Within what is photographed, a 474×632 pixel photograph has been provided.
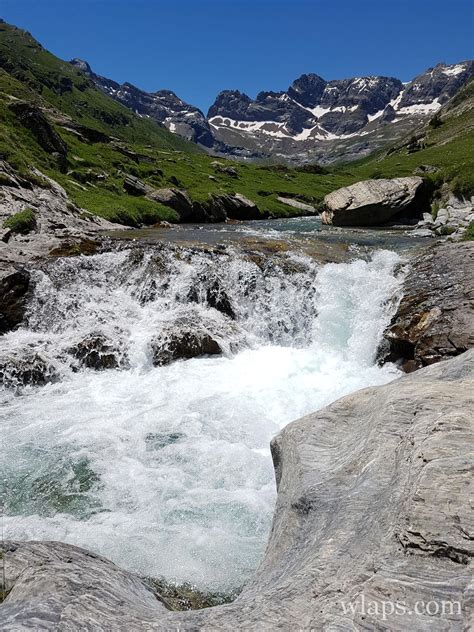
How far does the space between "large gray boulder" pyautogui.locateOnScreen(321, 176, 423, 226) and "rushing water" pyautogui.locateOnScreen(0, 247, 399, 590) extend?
61.4 feet

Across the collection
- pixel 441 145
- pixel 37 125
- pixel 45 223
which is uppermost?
pixel 441 145

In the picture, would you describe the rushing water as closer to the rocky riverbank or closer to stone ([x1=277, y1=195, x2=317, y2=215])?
the rocky riverbank

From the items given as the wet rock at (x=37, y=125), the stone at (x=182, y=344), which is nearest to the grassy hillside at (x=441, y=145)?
the wet rock at (x=37, y=125)

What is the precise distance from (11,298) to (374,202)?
116 ft

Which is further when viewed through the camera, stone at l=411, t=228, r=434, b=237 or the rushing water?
stone at l=411, t=228, r=434, b=237

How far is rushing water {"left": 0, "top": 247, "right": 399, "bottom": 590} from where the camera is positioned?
1013 cm

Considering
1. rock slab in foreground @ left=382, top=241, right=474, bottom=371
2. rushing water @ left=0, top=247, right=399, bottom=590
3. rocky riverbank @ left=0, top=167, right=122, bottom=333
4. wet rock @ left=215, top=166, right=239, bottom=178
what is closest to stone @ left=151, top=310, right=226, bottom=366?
rushing water @ left=0, top=247, right=399, bottom=590

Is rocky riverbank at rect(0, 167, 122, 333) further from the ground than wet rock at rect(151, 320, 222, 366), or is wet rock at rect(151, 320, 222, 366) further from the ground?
rocky riverbank at rect(0, 167, 122, 333)

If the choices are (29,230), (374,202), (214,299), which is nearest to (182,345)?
(214,299)

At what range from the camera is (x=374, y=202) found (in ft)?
143

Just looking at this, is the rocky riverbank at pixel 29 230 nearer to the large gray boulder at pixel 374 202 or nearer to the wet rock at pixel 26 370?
the wet rock at pixel 26 370

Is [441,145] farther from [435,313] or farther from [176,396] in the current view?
[176,396]

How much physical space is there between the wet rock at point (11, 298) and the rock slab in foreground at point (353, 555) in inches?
673

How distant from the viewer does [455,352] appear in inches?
627
